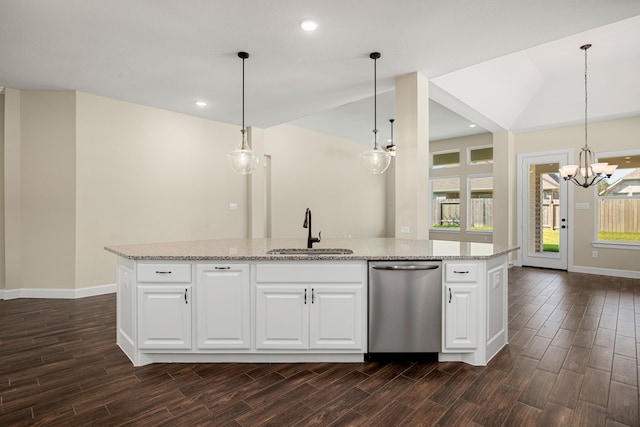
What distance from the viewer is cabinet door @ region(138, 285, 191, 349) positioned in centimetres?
254

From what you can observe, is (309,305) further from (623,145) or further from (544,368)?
(623,145)

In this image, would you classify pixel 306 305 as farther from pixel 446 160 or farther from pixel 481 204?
pixel 446 160

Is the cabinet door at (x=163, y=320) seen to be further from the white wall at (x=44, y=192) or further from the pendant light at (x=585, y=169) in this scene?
the pendant light at (x=585, y=169)

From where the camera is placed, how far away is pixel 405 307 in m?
2.56

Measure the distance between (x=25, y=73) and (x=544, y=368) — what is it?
19.9 feet

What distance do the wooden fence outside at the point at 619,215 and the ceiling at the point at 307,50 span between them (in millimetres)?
1524

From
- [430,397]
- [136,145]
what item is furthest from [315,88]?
[430,397]

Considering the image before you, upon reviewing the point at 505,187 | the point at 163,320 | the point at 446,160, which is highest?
the point at 446,160

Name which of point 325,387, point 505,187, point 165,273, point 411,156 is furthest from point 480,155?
point 165,273

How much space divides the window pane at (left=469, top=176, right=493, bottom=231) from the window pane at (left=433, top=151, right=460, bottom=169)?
2.26 ft

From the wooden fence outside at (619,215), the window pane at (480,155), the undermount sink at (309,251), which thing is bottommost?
the undermount sink at (309,251)

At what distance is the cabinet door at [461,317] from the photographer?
2.56 metres

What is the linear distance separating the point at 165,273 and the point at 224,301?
500 mm

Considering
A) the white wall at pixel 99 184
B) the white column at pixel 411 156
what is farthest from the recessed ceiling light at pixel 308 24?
the white wall at pixel 99 184
